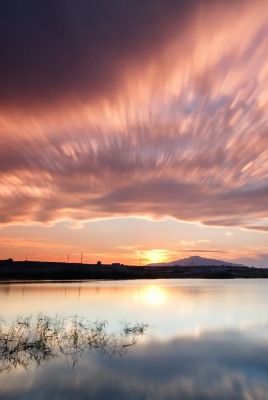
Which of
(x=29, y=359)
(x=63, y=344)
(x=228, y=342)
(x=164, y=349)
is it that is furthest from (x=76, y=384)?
(x=228, y=342)

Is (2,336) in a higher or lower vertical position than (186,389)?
higher

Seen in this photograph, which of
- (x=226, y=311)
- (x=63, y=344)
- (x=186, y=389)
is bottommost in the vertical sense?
(x=186, y=389)

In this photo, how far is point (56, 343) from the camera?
80.9ft

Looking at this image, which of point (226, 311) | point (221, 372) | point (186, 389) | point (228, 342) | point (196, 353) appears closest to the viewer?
point (186, 389)

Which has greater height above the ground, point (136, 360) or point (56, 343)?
point (56, 343)

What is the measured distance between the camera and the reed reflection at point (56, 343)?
20.5m

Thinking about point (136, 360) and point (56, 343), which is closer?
point (136, 360)

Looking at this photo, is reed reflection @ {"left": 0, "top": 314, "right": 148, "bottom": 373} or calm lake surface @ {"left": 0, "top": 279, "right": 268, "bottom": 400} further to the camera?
Result: reed reflection @ {"left": 0, "top": 314, "right": 148, "bottom": 373}

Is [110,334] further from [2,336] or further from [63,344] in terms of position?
[2,336]

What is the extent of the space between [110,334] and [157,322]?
10314mm

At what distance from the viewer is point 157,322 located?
38.1 m

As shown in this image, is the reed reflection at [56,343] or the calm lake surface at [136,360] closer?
the calm lake surface at [136,360]

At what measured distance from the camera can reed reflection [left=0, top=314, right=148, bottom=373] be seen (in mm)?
20531

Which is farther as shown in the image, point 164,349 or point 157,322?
point 157,322
